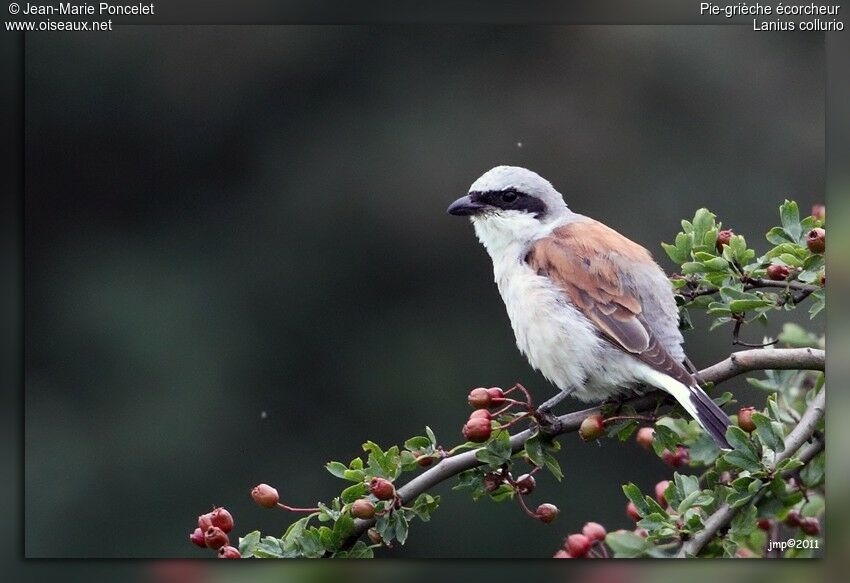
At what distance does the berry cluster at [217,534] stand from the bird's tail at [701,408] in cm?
105

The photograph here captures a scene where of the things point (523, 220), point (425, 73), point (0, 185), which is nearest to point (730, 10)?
point (523, 220)

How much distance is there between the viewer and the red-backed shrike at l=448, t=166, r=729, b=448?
292 cm

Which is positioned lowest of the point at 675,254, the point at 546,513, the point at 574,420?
the point at 546,513

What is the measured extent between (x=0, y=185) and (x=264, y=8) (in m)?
0.82

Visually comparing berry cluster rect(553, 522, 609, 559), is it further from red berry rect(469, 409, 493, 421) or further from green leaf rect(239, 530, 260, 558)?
green leaf rect(239, 530, 260, 558)

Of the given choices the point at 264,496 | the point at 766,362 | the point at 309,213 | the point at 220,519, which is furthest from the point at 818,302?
the point at 309,213

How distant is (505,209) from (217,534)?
1246mm

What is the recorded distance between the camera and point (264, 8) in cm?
318

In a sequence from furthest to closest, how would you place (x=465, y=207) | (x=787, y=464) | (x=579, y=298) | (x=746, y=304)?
(x=465, y=207) < (x=579, y=298) < (x=746, y=304) < (x=787, y=464)

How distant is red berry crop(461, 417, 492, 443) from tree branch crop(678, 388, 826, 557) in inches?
19.9

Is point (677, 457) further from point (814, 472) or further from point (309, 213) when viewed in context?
point (309, 213)

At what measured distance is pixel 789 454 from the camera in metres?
2.64

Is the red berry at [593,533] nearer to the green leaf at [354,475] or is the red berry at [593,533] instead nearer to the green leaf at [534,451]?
the green leaf at [534,451]

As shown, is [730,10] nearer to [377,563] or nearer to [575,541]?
[575,541]
